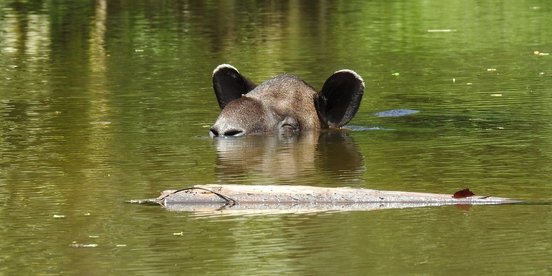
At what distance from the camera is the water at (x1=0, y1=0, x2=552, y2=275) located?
8789 millimetres

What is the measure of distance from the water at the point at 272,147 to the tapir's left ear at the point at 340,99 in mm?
259

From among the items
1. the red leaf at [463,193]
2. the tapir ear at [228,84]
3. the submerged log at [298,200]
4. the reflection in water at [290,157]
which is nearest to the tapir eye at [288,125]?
the reflection in water at [290,157]

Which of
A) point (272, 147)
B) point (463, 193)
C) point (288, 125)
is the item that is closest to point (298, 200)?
point (463, 193)

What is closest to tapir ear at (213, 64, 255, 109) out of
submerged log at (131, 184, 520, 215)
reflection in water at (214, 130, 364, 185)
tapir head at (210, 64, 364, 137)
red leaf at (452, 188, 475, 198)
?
tapir head at (210, 64, 364, 137)

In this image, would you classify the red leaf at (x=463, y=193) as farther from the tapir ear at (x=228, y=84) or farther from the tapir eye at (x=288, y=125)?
the tapir ear at (x=228, y=84)

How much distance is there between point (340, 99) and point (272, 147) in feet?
4.98

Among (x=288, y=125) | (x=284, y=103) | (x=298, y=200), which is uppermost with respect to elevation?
(x=298, y=200)

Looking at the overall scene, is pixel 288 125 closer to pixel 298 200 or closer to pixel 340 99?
pixel 340 99

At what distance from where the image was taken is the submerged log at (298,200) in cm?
1001

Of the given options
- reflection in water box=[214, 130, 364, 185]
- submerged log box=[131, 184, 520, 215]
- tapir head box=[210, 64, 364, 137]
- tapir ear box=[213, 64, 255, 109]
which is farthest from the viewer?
tapir ear box=[213, 64, 255, 109]

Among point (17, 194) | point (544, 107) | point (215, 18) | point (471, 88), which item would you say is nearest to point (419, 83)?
point (471, 88)

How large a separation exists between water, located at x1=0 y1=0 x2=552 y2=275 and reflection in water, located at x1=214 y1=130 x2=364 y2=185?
0.11ft

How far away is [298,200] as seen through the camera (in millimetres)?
10102

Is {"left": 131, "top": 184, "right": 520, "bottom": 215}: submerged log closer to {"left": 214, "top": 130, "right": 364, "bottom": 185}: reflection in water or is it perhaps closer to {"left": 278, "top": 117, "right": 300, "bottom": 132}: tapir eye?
{"left": 214, "top": 130, "right": 364, "bottom": 185}: reflection in water
